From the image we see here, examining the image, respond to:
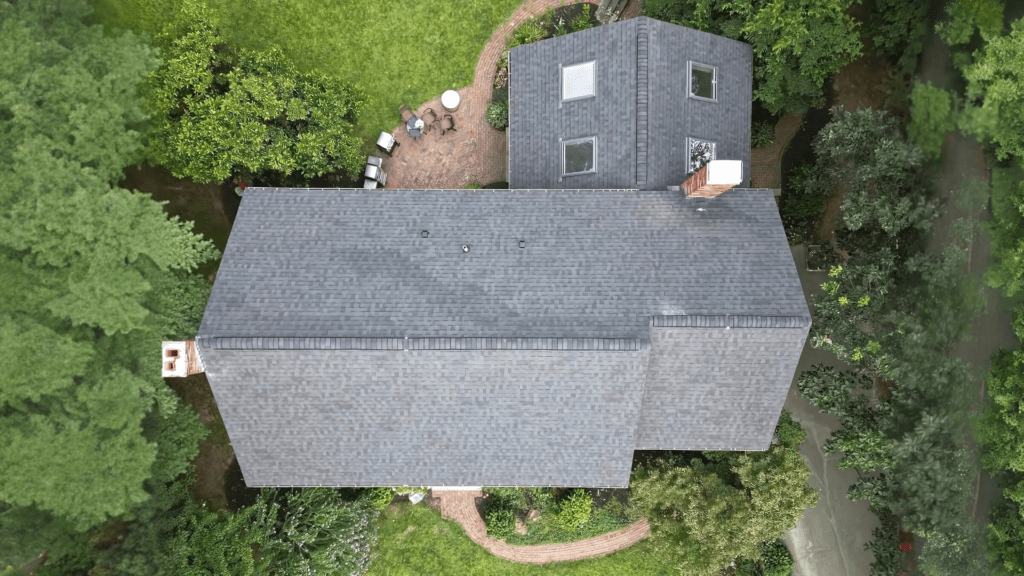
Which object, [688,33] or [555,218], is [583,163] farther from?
[688,33]

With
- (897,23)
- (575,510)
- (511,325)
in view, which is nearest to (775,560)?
(575,510)

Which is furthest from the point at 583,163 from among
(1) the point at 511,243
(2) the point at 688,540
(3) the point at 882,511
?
(3) the point at 882,511

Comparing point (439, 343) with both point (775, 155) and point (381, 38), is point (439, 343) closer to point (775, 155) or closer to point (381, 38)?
point (381, 38)

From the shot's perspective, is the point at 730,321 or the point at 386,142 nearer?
the point at 730,321

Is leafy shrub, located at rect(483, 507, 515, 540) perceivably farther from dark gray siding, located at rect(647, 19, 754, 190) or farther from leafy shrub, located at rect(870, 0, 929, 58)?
leafy shrub, located at rect(870, 0, 929, 58)

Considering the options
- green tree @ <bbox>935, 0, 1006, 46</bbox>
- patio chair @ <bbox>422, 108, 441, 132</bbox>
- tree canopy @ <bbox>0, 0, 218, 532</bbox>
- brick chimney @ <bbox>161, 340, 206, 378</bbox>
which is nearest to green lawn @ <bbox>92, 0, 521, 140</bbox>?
patio chair @ <bbox>422, 108, 441, 132</bbox>
